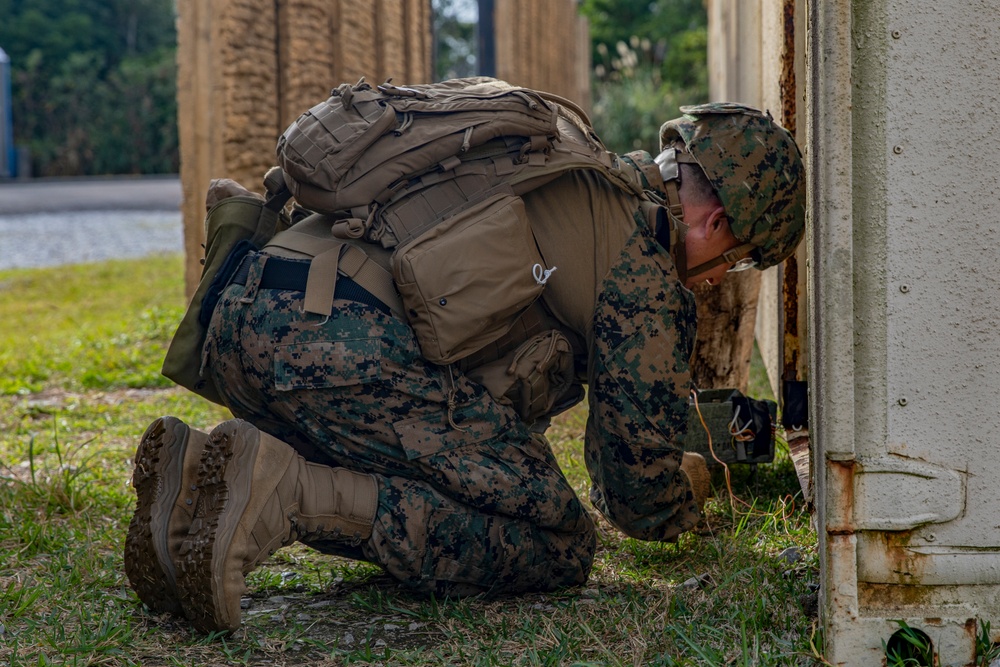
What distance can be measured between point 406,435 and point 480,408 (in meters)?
0.19

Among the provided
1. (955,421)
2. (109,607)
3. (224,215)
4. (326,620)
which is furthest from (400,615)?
(955,421)

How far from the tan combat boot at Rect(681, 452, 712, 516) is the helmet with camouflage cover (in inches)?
23.6

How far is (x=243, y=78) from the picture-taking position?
489 cm

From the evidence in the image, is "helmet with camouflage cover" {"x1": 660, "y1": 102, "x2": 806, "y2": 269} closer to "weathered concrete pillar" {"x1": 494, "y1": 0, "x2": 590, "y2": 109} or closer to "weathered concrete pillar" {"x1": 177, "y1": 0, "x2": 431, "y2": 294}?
"weathered concrete pillar" {"x1": 177, "y1": 0, "x2": 431, "y2": 294}

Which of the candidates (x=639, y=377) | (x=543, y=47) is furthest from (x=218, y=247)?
(x=543, y=47)

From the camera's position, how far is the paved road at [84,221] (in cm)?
1117

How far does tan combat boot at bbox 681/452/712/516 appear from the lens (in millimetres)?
2822

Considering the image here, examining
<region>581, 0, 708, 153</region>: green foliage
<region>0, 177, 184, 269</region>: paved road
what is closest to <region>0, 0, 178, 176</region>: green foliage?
<region>0, 177, 184, 269</region>: paved road

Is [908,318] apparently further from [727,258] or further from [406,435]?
[406,435]

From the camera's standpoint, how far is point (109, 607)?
239 cm

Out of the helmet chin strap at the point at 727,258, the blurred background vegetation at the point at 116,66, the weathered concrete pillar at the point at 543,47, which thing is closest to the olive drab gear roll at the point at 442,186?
the helmet chin strap at the point at 727,258

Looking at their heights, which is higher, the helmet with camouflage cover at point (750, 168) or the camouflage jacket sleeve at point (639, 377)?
the helmet with camouflage cover at point (750, 168)

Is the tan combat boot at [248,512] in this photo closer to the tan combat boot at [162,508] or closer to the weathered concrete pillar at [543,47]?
the tan combat boot at [162,508]

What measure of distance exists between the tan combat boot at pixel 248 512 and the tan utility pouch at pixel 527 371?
0.37 m
